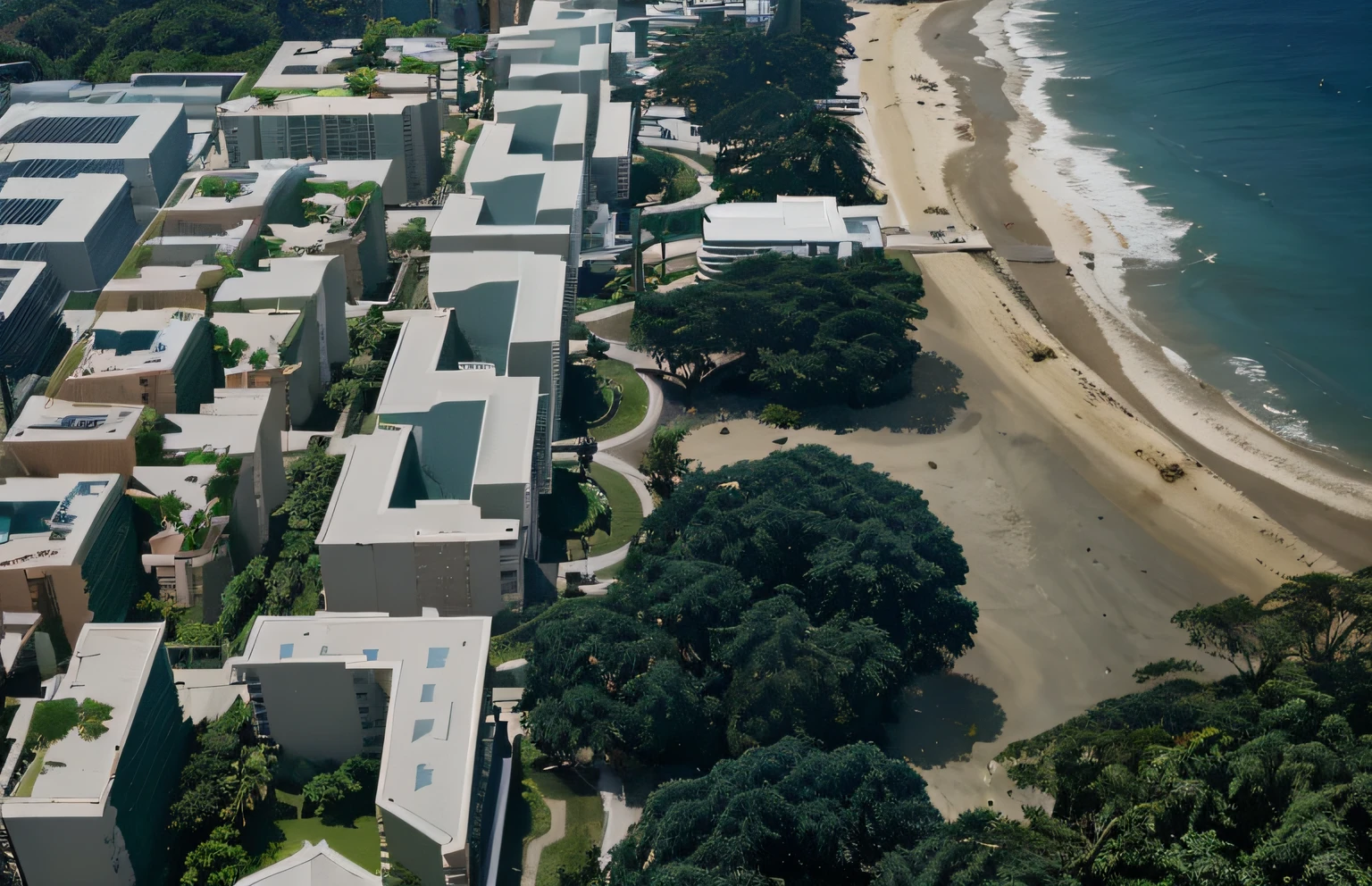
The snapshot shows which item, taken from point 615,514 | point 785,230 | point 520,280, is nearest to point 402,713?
point 615,514

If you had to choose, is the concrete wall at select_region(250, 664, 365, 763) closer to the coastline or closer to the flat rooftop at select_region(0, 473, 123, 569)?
the flat rooftop at select_region(0, 473, 123, 569)

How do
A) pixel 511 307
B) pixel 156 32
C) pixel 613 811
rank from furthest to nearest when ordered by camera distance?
pixel 156 32 → pixel 511 307 → pixel 613 811

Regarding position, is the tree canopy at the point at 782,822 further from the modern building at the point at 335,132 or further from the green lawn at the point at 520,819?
the modern building at the point at 335,132

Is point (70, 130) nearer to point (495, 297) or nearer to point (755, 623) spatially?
point (495, 297)

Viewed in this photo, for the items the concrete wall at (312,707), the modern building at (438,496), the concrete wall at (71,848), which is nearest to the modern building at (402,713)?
the concrete wall at (312,707)

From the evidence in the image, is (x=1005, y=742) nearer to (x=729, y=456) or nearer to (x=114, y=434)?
(x=729, y=456)
